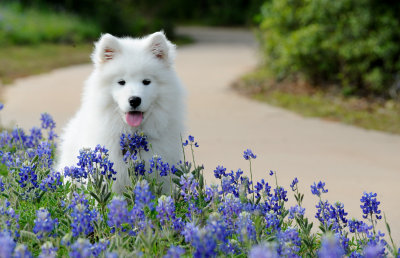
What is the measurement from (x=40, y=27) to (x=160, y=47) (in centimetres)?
1417

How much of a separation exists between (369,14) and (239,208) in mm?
7130

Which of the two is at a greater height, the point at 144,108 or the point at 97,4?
the point at 97,4

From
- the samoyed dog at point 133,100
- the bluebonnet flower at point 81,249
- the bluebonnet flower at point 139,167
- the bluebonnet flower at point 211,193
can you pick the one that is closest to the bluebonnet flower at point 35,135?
the samoyed dog at point 133,100

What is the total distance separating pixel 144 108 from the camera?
13.5 ft

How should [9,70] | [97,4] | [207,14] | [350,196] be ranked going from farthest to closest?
→ [207,14], [97,4], [9,70], [350,196]

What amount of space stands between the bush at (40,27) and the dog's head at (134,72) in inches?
487

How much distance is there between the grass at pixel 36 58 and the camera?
41.8 ft

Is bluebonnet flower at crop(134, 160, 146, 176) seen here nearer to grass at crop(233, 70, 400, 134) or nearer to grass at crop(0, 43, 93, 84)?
grass at crop(233, 70, 400, 134)

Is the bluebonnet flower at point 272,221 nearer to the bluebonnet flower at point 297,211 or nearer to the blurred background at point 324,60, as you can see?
the bluebonnet flower at point 297,211

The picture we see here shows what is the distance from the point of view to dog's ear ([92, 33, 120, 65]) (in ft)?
13.6

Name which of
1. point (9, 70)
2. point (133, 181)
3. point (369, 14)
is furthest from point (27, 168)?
point (9, 70)

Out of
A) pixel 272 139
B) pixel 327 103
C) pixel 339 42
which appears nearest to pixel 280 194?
pixel 272 139

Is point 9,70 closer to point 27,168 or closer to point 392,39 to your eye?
point 392,39

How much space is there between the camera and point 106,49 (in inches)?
167
